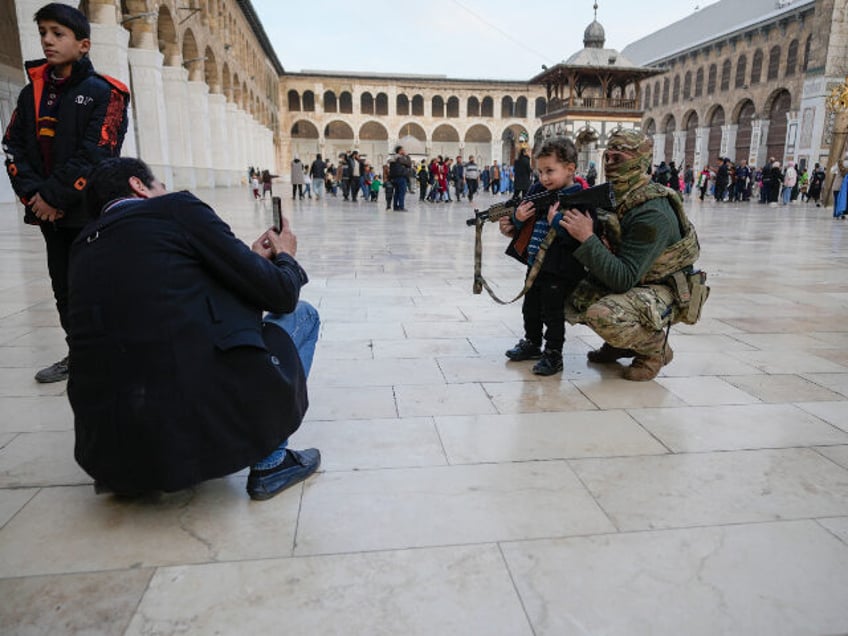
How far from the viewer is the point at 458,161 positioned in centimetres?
2206

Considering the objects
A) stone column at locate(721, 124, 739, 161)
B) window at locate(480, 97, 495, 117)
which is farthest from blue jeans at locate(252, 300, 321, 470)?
window at locate(480, 97, 495, 117)

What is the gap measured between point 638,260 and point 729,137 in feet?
122

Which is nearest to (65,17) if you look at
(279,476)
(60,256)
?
(60,256)

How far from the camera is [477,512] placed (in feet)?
6.70

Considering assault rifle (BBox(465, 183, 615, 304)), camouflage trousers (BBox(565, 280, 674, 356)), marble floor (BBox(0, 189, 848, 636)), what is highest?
assault rifle (BBox(465, 183, 615, 304))

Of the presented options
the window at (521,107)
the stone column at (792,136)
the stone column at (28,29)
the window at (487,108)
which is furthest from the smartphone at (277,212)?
the window at (521,107)

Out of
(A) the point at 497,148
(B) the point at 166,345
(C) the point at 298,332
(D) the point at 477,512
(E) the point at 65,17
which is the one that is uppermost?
(A) the point at 497,148

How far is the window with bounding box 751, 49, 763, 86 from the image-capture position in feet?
105

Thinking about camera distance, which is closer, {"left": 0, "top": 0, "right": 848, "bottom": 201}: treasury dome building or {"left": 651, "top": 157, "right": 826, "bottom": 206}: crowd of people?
{"left": 0, "top": 0, "right": 848, "bottom": 201}: treasury dome building

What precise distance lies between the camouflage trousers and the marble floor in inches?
10.4

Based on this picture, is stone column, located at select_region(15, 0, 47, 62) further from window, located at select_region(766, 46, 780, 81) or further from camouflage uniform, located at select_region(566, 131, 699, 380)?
window, located at select_region(766, 46, 780, 81)

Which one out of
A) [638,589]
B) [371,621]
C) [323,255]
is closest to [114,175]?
[371,621]

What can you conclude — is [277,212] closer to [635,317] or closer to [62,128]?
[62,128]

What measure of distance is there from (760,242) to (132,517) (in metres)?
10.5
